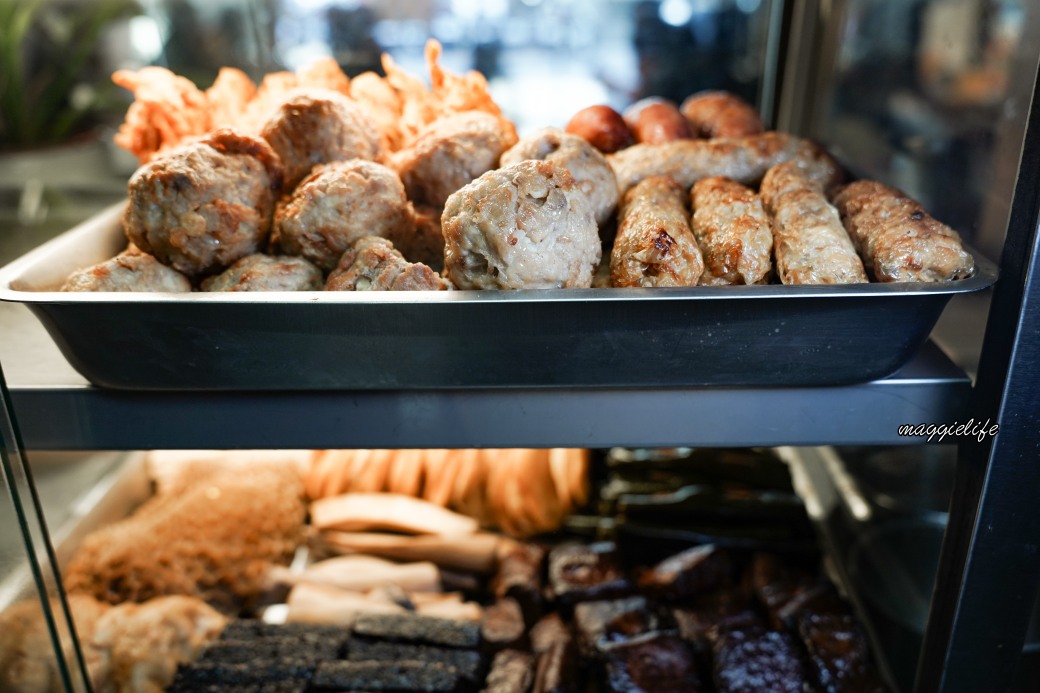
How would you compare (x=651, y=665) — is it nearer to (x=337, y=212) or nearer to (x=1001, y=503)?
(x=1001, y=503)

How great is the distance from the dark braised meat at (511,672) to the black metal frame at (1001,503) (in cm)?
68

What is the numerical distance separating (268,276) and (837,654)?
122 centimetres

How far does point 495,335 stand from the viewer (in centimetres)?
101

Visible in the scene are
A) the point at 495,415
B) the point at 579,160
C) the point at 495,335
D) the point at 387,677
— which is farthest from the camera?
the point at 387,677

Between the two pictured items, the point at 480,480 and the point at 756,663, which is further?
the point at 480,480

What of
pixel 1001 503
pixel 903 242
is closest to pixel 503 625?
pixel 1001 503

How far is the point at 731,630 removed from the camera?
1.55 m

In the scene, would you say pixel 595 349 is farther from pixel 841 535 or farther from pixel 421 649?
pixel 841 535

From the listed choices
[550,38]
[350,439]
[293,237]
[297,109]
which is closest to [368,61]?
[550,38]

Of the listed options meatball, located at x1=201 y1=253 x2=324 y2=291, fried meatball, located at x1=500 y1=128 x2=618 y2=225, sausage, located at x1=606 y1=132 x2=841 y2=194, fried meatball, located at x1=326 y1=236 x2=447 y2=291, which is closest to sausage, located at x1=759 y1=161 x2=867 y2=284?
sausage, located at x1=606 y1=132 x2=841 y2=194

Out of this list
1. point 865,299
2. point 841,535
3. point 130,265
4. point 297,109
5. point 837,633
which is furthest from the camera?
point 841,535

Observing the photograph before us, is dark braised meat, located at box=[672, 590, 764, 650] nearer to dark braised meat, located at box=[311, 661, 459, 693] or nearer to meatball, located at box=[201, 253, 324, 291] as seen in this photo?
dark braised meat, located at box=[311, 661, 459, 693]

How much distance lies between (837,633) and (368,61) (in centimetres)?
213

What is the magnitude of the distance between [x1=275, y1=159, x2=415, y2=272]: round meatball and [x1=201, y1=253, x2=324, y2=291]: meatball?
0.03 metres
